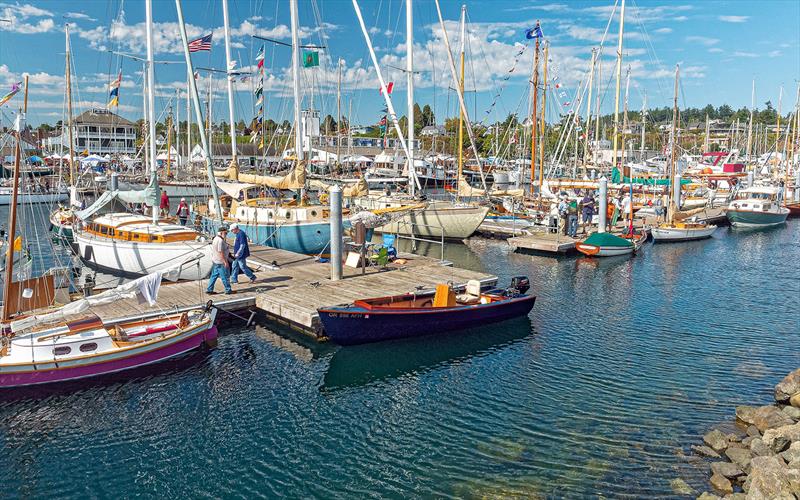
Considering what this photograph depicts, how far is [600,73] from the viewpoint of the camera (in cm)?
6272

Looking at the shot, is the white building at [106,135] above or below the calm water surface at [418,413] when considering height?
above

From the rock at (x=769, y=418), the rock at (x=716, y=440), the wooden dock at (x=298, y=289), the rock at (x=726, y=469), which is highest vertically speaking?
the wooden dock at (x=298, y=289)

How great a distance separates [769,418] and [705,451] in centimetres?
231

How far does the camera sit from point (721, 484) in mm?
11555

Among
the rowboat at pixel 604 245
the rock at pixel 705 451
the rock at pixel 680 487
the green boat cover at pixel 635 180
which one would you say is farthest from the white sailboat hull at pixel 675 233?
the rock at pixel 680 487

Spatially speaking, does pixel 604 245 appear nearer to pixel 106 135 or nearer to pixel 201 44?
pixel 201 44

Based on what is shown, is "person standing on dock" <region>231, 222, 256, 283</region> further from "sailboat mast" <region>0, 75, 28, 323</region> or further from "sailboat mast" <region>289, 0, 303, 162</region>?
"sailboat mast" <region>289, 0, 303, 162</region>

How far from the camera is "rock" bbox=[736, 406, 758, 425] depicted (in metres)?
14.2

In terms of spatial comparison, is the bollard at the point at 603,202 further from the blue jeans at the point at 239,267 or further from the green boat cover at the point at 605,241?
the blue jeans at the point at 239,267

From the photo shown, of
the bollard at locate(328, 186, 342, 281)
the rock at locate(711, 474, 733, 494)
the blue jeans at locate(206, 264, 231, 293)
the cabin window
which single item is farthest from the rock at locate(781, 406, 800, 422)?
the cabin window

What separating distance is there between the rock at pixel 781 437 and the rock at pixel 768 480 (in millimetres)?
1138

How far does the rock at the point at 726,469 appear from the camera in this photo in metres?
11.9

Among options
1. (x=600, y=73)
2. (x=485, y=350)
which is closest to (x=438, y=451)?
(x=485, y=350)

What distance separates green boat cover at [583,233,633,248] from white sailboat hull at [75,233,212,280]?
2173 cm
